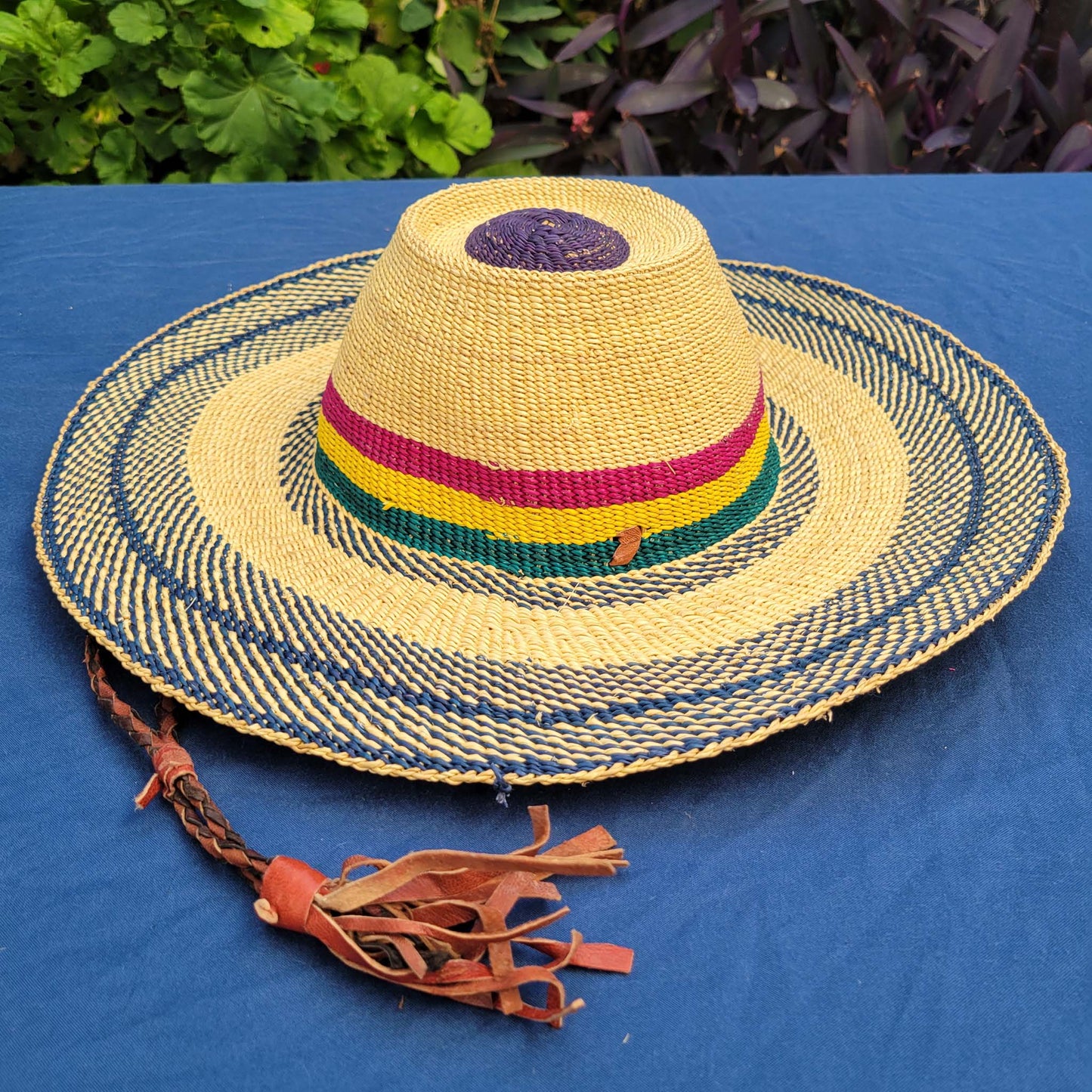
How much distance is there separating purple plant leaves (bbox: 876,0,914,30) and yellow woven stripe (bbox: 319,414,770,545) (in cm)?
193

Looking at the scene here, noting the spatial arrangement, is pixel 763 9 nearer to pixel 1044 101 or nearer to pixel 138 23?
pixel 1044 101

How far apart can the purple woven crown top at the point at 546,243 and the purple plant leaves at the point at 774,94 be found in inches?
66.9

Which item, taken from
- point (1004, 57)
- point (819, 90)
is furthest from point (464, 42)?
point (1004, 57)

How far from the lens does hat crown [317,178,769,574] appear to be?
0.93 m

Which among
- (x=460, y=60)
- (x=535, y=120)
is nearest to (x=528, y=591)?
(x=460, y=60)

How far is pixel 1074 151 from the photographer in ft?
8.16

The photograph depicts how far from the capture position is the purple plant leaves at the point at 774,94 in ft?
8.30

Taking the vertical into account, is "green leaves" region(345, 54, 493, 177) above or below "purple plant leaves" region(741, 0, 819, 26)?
below

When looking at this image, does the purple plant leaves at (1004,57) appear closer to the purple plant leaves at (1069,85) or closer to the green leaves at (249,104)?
the purple plant leaves at (1069,85)

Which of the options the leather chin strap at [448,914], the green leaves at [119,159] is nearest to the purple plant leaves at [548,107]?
the green leaves at [119,159]

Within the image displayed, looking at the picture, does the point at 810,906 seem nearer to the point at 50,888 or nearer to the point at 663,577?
the point at 663,577

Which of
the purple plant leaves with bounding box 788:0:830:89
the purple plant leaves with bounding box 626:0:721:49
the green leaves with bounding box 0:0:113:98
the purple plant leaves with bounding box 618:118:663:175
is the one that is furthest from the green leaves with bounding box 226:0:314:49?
the purple plant leaves with bounding box 788:0:830:89

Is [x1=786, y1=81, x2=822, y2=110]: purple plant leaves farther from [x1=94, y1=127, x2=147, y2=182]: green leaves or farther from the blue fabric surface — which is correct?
the blue fabric surface

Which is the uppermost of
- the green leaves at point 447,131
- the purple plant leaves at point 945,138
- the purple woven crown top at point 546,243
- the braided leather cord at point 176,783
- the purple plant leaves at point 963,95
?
the purple woven crown top at point 546,243
